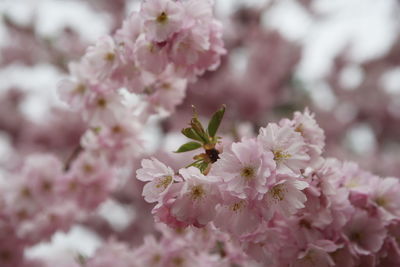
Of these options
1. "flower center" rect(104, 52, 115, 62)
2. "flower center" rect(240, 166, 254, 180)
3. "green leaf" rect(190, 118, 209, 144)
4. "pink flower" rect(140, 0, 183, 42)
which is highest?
"flower center" rect(104, 52, 115, 62)

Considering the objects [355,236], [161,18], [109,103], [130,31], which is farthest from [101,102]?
[355,236]

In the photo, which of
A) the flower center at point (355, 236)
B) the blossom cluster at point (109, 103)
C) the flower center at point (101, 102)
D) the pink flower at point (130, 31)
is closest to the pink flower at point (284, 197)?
the flower center at point (355, 236)

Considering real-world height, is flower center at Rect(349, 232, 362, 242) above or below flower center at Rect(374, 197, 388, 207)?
below

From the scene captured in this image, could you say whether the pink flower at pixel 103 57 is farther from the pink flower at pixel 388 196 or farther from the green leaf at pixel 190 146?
the pink flower at pixel 388 196

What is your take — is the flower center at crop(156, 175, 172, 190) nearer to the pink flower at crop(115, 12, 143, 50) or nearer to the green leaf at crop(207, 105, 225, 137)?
the green leaf at crop(207, 105, 225, 137)

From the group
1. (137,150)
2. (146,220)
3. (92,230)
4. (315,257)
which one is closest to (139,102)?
(137,150)

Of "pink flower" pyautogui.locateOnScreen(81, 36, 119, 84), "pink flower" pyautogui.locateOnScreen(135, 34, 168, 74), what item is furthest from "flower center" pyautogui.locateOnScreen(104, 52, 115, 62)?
"pink flower" pyautogui.locateOnScreen(135, 34, 168, 74)

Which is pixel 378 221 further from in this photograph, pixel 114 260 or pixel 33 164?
pixel 33 164
